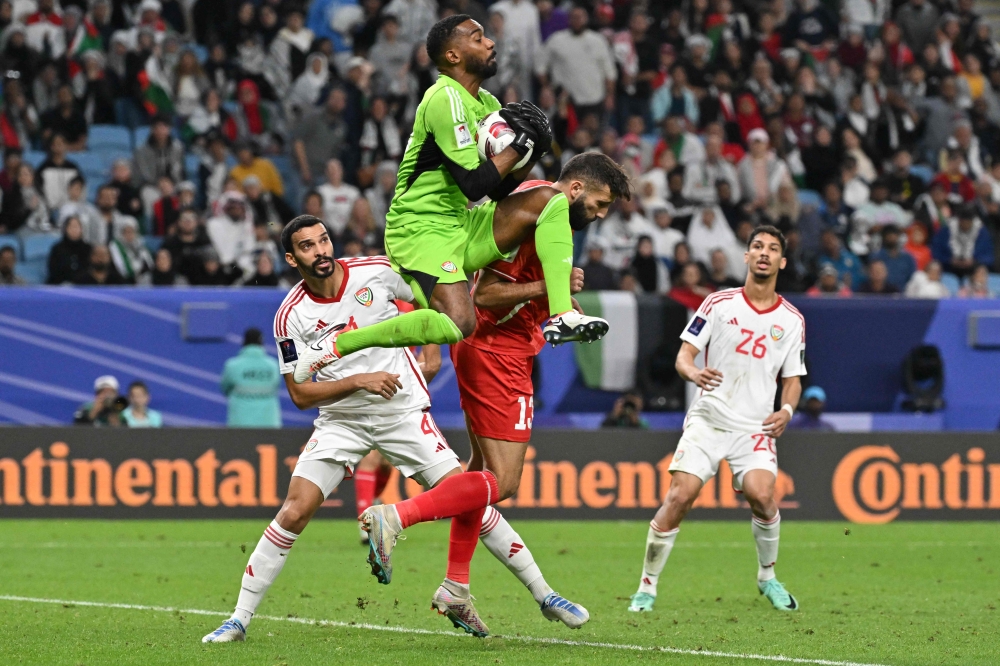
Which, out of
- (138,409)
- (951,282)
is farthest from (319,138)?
(951,282)

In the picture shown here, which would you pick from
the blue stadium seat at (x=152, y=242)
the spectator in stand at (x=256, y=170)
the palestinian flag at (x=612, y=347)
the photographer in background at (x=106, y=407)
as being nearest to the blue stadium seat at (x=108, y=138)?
the spectator in stand at (x=256, y=170)

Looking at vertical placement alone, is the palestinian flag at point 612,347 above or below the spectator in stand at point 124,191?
below

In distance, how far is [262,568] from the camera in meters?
6.97

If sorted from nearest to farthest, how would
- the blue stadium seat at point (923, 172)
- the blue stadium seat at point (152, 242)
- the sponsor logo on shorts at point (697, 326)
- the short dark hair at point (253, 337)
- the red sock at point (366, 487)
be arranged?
the sponsor logo on shorts at point (697, 326), the red sock at point (366, 487), the short dark hair at point (253, 337), the blue stadium seat at point (152, 242), the blue stadium seat at point (923, 172)

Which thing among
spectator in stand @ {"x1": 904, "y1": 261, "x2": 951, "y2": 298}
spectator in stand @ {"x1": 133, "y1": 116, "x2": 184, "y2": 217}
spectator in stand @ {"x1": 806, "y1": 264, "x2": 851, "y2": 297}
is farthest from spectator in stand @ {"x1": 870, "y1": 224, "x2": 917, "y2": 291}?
spectator in stand @ {"x1": 133, "y1": 116, "x2": 184, "y2": 217}

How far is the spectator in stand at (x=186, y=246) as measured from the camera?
15.4m

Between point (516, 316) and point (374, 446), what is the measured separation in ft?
3.27

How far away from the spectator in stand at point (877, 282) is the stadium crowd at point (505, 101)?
0.05m

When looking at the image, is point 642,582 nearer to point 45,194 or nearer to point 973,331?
point 973,331

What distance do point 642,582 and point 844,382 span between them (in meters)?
7.99

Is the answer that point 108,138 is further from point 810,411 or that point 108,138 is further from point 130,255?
point 810,411

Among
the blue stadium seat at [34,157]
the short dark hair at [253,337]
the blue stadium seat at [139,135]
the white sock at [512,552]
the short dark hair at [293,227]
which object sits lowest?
the white sock at [512,552]

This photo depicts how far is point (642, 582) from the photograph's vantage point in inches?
340

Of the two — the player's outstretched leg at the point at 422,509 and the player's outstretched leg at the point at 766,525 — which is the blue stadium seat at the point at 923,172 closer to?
the player's outstretched leg at the point at 766,525
